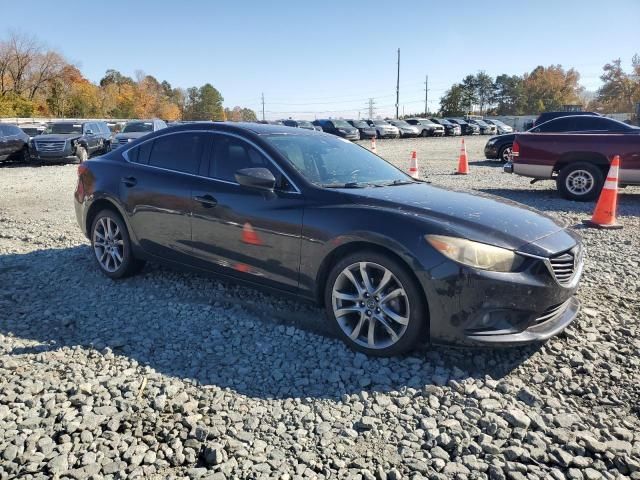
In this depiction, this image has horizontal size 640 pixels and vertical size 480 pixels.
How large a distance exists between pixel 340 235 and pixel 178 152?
6.76ft

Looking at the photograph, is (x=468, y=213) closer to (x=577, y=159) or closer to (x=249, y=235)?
(x=249, y=235)

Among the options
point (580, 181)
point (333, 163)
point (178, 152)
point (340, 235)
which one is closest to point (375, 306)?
point (340, 235)

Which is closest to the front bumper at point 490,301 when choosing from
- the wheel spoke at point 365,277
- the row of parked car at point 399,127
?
the wheel spoke at point 365,277

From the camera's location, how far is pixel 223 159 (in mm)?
4418

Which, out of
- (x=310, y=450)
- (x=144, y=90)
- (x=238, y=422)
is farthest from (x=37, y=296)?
(x=144, y=90)

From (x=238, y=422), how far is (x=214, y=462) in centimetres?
34

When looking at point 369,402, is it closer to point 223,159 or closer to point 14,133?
point 223,159

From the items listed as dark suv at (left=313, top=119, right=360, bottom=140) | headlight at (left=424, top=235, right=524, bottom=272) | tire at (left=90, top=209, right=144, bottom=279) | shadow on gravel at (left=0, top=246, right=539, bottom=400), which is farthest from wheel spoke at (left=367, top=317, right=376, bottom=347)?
dark suv at (left=313, top=119, right=360, bottom=140)

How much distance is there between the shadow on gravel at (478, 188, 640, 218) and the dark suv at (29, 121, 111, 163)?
13.8m

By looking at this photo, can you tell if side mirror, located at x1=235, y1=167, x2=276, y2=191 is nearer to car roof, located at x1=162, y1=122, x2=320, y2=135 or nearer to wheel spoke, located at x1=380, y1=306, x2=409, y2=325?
car roof, located at x1=162, y1=122, x2=320, y2=135

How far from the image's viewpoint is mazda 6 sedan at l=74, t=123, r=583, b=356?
3178 mm

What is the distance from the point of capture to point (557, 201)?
31.9ft

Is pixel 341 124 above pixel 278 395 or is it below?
above

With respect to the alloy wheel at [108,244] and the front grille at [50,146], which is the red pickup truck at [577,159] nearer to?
the alloy wheel at [108,244]
